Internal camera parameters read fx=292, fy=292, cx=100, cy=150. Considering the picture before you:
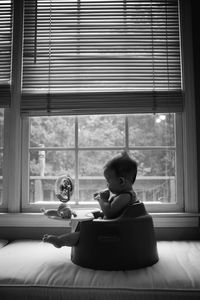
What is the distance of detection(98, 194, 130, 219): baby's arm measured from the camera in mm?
1312

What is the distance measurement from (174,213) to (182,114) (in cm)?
63

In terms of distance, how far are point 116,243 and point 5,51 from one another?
1.45 m

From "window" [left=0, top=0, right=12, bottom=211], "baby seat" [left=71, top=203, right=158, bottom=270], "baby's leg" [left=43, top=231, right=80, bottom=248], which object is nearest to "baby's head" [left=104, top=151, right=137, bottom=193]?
A: "baby seat" [left=71, top=203, right=158, bottom=270]

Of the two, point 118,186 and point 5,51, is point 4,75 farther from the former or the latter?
point 118,186

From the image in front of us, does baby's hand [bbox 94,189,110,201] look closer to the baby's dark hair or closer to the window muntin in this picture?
the baby's dark hair

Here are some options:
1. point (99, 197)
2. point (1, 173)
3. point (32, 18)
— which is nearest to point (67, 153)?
point (1, 173)

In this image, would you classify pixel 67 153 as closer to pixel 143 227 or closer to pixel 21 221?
pixel 21 221

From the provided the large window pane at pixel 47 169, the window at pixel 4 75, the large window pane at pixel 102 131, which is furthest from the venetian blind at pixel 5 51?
the large window pane at pixel 102 131

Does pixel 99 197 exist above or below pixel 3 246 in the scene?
above

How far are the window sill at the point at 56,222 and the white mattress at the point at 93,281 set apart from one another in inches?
18.2

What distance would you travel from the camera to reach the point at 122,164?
135 centimetres

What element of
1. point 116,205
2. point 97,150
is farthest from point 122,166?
point 97,150

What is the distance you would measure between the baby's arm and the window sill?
0.54 meters

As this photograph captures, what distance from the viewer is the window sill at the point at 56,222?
1804 millimetres
